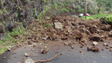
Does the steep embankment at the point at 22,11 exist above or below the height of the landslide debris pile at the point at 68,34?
above

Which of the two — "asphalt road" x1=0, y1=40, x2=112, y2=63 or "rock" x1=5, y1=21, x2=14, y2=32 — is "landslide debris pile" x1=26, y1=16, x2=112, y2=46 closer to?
"asphalt road" x1=0, y1=40, x2=112, y2=63

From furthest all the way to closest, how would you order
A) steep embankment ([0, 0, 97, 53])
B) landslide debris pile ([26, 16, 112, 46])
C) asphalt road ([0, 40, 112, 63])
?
steep embankment ([0, 0, 97, 53])
landslide debris pile ([26, 16, 112, 46])
asphalt road ([0, 40, 112, 63])

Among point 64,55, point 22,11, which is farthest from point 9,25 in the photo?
point 64,55

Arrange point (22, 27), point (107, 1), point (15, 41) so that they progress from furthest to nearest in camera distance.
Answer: point (107, 1) → point (22, 27) → point (15, 41)

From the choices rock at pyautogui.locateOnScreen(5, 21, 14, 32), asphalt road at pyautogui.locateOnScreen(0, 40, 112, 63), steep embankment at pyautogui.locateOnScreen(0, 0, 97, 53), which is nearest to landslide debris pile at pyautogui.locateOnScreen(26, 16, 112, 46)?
steep embankment at pyautogui.locateOnScreen(0, 0, 97, 53)

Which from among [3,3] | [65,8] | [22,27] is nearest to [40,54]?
[22,27]

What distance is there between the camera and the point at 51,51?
671cm

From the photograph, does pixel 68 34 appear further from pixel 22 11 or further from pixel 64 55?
pixel 22 11

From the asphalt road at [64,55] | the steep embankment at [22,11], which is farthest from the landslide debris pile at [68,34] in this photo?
the asphalt road at [64,55]

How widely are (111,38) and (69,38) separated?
3.47 m

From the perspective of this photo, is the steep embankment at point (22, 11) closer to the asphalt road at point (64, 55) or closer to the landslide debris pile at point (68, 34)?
the landslide debris pile at point (68, 34)

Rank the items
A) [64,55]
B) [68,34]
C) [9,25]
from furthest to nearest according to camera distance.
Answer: [68,34], [9,25], [64,55]

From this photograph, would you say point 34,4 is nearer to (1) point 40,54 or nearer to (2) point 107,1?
(1) point 40,54

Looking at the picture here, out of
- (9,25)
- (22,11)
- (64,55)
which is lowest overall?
(64,55)
